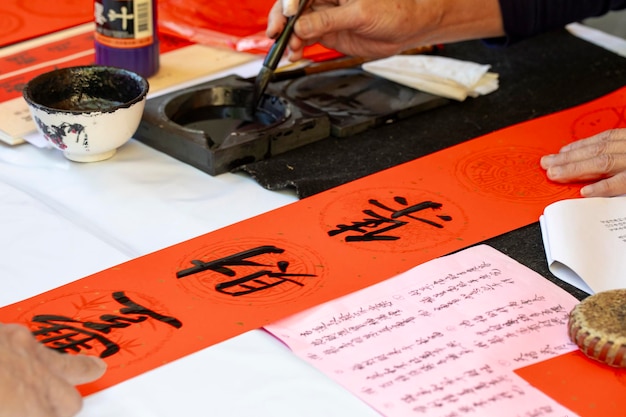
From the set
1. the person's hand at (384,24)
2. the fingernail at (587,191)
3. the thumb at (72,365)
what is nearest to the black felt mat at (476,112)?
the person's hand at (384,24)

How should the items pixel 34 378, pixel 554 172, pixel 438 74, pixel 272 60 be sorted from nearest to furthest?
pixel 34 378 < pixel 554 172 < pixel 272 60 < pixel 438 74

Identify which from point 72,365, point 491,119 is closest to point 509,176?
point 491,119

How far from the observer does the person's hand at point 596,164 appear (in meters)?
1.16

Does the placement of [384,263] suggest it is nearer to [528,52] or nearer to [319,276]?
[319,276]

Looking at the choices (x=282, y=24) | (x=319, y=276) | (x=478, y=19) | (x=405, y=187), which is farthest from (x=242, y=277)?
(x=478, y=19)

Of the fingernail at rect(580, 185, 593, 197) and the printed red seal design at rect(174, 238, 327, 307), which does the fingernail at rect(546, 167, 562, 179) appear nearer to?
the fingernail at rect(580, 185, 593, 197)

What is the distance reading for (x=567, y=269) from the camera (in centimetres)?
102

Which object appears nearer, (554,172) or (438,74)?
(554,172)

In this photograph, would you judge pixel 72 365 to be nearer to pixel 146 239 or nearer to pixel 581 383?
pixel 146 239

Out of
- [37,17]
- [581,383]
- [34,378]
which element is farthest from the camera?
[37,17]

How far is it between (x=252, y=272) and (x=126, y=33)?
541mm

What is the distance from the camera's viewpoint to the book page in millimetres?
805

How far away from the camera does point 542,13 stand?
154 centimetres

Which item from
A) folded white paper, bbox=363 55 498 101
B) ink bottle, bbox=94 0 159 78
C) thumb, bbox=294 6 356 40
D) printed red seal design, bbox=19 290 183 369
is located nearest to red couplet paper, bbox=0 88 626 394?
printed red seal design, bbox=19 290 183 369
